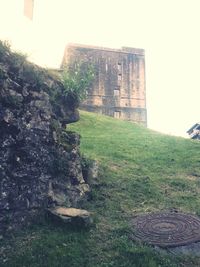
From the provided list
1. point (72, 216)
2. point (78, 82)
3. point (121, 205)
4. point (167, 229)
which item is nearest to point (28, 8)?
point (78, 82)

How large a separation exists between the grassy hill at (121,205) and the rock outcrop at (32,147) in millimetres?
695

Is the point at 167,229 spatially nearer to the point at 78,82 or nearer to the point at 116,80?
the point at 78,82

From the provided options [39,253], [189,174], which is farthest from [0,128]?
[189,174]

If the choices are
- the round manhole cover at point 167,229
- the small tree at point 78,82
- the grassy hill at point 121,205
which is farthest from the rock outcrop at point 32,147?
the round manhole cover at point 167,229

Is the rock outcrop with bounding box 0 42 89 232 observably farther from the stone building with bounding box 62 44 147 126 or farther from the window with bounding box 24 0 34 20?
the stone building with bounding box 62 44 147 126

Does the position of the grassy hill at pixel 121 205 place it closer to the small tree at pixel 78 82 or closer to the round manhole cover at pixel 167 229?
the round manhole cover at pixel 167 229

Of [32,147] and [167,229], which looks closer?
[167,229]

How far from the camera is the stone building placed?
46625mm

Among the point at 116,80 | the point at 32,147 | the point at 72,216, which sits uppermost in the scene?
the point at 116,80

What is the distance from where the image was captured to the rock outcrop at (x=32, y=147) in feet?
31.2

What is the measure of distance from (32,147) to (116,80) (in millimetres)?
38806

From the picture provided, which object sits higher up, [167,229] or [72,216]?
[72,216]

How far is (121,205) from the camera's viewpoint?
11.6m

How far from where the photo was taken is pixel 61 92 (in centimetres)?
1246
